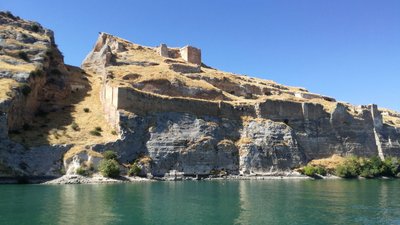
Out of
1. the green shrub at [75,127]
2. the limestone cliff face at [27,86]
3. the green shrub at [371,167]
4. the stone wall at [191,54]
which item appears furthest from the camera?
the stone wall at [191,54]

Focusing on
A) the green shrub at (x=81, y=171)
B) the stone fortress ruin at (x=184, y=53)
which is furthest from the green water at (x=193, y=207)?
the stone fortress ruin at (x=184, y=53)

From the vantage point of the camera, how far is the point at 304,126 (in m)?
70.6

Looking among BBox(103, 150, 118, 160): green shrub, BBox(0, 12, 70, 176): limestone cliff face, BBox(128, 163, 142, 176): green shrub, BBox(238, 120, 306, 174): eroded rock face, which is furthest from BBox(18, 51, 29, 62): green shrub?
BBox(238, 120, 306, 174): eroded rock face

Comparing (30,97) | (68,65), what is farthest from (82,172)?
(68,65)

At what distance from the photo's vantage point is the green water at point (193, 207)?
25.0m

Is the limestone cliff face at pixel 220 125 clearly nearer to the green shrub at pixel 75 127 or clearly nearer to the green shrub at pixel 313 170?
the green shrub at pixel 313 170

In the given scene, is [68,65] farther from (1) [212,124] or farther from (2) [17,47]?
(1) [212,124]

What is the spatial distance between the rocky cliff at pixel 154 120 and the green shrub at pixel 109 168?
1.71 m

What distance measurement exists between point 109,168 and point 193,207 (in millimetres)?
21230

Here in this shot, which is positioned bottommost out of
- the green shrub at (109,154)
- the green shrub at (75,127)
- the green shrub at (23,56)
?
the green shrub at (109,154)

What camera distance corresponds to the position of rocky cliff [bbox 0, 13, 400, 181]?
53.0 m

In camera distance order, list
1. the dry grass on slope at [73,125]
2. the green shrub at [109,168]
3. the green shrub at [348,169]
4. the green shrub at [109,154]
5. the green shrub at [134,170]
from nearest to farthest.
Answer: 1. the green shrub at [109,168]
2. the green shrub at [109,154]
3. the green shrub at [134,170]
4. the dry grass on slope at [73,125]
5. the green shrub at [348,169]

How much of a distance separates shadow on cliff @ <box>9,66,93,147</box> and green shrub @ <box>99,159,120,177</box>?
245 inches

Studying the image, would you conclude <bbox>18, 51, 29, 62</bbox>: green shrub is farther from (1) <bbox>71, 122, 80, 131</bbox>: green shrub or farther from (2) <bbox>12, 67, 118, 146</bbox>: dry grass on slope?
(1) <bbox>71, 122, 80, 131</bbox>: green shrub
